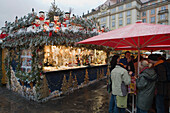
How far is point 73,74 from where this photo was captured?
650 centimetres

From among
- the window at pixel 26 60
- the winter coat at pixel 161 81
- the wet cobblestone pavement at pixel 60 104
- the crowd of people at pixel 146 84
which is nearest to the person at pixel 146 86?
the crowd of people at pixel 146 84

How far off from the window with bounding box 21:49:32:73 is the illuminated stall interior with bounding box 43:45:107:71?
2.32 feet

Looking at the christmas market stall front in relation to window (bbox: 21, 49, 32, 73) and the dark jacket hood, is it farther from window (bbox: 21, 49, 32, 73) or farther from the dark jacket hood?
the dark jacket hood

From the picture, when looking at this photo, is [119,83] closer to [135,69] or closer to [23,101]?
[135,69]

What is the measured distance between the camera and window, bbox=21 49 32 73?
539 centimetres

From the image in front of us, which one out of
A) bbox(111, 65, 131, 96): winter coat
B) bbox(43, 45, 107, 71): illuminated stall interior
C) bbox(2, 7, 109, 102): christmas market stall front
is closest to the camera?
bbox(111, 65, 131, 96): winter coat

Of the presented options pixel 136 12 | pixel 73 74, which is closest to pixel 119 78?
pixel 73 74

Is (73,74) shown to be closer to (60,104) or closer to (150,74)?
(60,104)

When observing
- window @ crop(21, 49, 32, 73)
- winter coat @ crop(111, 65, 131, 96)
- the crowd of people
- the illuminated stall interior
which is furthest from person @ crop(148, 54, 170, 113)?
window @ crop(21, 49, 32, 73)

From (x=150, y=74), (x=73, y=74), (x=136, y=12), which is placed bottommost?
(x=73, y=74)

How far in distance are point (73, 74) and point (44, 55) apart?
2.03 m

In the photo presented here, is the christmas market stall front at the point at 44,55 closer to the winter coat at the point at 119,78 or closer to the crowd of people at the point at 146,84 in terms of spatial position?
the winter coat at the point at 119,78

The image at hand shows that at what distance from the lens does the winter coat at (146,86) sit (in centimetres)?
283

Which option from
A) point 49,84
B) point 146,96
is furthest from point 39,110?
point 146,96
